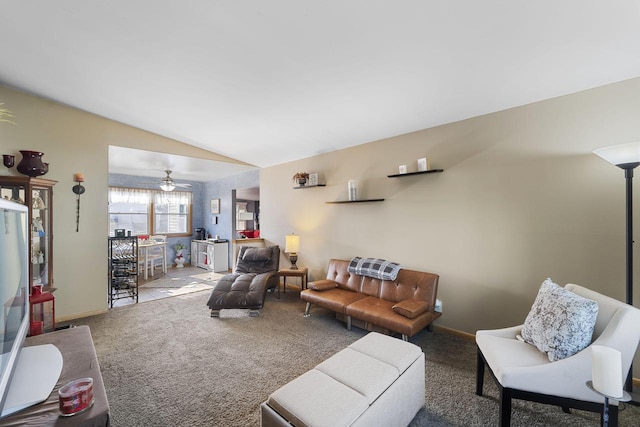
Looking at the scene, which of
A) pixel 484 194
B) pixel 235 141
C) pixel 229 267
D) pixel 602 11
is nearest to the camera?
pixel 602 11

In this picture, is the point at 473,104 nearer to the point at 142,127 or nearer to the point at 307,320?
the point at 307,320

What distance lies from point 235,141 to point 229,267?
12.1 feet

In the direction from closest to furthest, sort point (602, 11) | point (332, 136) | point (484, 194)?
point (602, 11) → point (484, 194) → point (332, 136)

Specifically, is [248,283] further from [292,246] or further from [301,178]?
[301,178]

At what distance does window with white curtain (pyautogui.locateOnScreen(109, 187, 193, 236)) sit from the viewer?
21.6ft

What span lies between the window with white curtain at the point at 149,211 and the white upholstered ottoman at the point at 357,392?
6.83 metres

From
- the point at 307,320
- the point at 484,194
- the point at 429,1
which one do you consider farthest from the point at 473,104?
the point at 307,320

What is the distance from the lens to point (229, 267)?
6840 millimetres

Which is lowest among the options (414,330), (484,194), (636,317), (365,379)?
(414,330)

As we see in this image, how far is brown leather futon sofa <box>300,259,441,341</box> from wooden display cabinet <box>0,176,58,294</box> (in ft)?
10.4

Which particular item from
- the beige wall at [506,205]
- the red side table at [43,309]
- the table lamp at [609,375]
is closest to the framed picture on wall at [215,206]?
the red side table at [43,309]

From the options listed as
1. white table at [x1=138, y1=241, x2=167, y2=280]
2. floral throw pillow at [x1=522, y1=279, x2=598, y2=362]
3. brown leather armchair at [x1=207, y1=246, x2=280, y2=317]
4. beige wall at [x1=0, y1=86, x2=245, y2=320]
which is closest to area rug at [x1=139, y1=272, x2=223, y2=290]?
white table at [x1=138, y1=241, x2=167, y2=280]

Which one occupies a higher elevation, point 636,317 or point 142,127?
point 142,127

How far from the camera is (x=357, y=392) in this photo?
1.47 m
